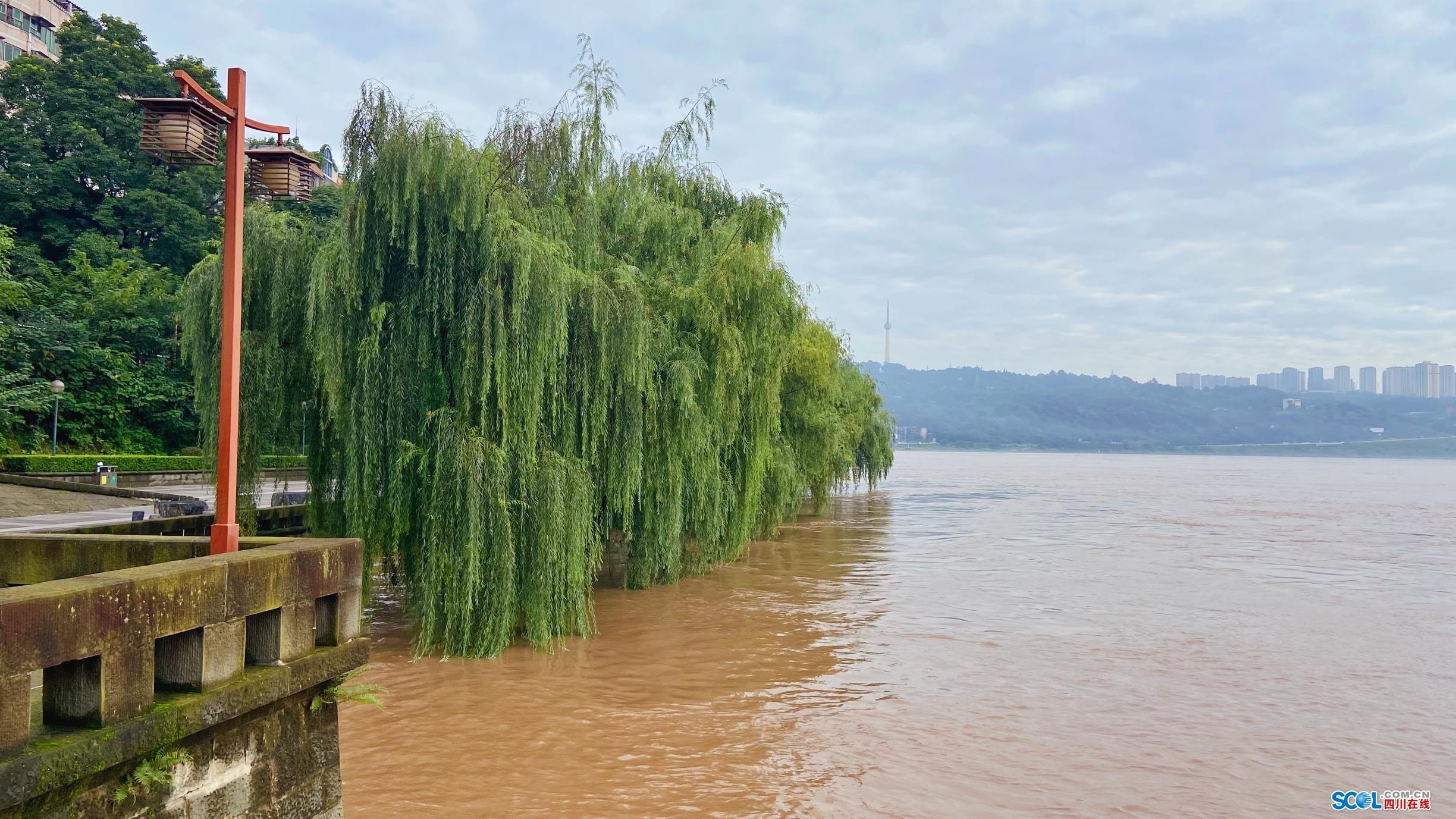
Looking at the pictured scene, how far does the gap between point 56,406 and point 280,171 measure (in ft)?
108

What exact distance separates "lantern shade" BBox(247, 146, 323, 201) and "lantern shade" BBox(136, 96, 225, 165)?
0.82 m

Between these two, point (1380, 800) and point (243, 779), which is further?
point (1380, 800)

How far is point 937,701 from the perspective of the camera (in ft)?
40.0

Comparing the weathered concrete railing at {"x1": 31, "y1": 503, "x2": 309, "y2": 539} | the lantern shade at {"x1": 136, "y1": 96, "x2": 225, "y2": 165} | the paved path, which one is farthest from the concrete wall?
the paved path

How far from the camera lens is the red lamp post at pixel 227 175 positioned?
6328 mm

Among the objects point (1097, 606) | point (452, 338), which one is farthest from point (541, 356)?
point (1097, 606)

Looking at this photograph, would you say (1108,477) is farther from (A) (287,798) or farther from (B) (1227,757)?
(A) (287,798)

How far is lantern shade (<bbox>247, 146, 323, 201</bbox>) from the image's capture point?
7660 mm

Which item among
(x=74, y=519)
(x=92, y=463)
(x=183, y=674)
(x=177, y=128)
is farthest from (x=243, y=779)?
(x=92, y=463)

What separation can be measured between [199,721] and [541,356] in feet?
25.6

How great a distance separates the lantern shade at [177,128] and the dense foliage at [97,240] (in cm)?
3255

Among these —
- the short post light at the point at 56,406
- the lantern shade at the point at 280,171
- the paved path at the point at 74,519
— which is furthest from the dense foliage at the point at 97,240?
the lantern shade at the point at 280,171

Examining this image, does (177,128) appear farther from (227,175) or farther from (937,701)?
(937,701)

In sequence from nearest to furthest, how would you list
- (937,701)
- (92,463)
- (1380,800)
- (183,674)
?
(183,674), (1380,800), (937,701), (92,463)
